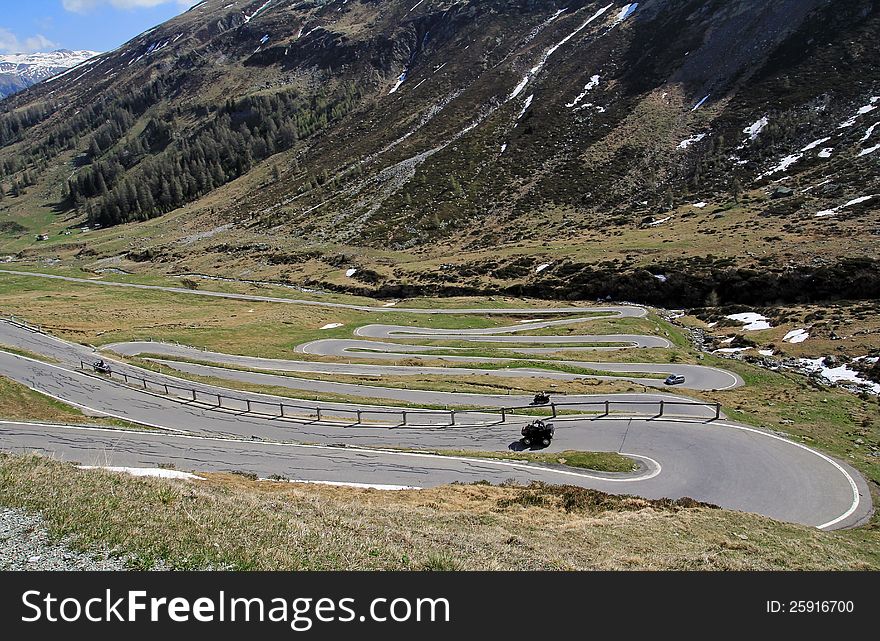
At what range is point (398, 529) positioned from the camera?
1236 centimetres

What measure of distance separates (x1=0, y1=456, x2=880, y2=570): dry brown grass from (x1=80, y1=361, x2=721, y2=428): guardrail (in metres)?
11.6

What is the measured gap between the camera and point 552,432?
89.5 feet

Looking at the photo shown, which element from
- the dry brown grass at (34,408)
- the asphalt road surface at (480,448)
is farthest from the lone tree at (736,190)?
the dry brown grass at (34,408)

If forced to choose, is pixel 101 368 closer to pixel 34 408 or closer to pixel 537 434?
pixel 34 408

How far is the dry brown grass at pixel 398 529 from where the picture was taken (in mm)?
9156

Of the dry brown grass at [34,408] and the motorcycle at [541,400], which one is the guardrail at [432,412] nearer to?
the motorcycle at [541,400]

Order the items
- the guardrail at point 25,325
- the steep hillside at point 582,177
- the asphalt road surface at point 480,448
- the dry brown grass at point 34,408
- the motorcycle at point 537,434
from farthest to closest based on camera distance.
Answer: the steep hillside at point 582,177, the guardrail at point 25,325, the dry brown grass at point 34,408, the motorcycle at point 537,434, the asphalt road surface at point 480,448

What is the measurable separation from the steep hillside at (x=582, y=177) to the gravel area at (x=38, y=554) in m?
63.5

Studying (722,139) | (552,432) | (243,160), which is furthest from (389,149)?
(552,432)

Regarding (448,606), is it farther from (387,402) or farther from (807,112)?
(807,112)

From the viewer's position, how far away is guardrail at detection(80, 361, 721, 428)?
30.0m

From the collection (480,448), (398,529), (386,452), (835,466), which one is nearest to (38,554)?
(398,529)

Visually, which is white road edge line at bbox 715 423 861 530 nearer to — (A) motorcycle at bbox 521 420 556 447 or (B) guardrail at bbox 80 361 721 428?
(B) guardrail at bbox 80 361 721 428

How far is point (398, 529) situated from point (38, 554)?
284 inches
